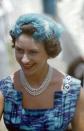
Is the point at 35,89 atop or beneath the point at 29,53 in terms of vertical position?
beneath

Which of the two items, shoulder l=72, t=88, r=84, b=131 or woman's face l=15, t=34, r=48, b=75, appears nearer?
woman's face l=15, t=34, r=48, b=75

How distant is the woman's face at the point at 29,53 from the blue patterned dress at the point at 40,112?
0.75 feet

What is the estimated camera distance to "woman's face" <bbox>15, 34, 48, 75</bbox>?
2.66 meters

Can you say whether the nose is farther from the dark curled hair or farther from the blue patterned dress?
the blue patterned dress

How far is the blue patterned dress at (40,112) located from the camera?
9.32ft

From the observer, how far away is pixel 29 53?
106 inches

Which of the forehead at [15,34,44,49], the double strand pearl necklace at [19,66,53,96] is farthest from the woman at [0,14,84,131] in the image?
the forehead at [15,34,44,49]

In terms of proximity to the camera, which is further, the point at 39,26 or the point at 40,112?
the point at 40,112

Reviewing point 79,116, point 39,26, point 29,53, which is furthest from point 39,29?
point 79,116

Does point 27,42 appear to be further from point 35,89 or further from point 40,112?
point 40,112

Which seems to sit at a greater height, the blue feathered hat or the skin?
the blue feathered hat

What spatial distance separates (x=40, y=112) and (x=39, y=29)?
20.4 inches

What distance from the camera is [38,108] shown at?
2854 mm

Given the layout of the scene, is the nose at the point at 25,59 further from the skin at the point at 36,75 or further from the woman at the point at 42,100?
the woman at the point at 42,100
